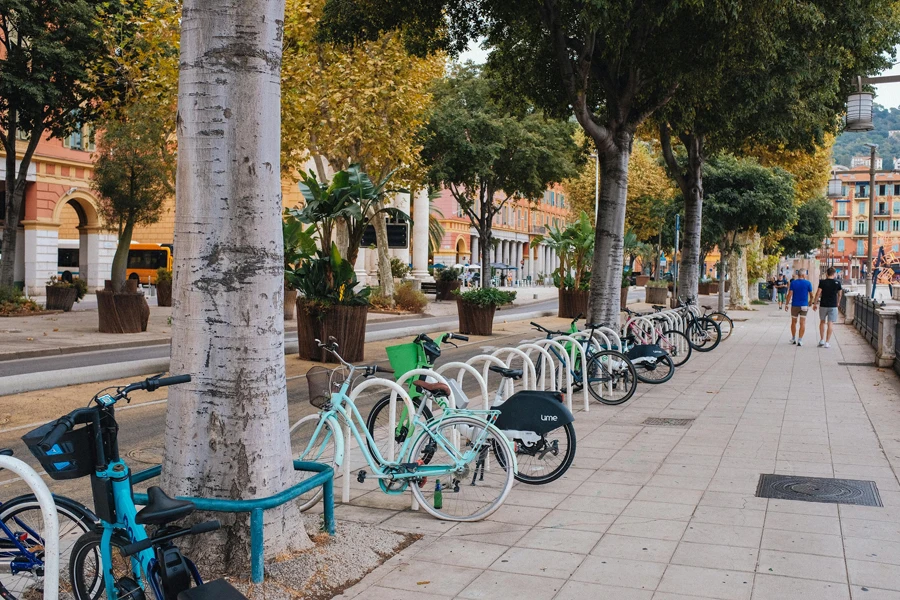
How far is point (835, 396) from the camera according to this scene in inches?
494

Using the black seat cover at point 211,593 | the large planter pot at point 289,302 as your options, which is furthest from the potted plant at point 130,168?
the black seat cover at point 211,593

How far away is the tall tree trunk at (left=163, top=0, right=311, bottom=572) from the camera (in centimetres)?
475

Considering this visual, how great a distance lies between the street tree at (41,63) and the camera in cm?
2542

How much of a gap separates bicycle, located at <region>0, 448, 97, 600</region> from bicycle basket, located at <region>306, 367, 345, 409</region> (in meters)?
2.34

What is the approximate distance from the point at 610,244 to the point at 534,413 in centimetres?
839

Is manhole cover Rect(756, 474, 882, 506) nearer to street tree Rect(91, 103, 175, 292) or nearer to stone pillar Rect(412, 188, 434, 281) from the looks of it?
street tree Rect(91, 103, 175, 292)

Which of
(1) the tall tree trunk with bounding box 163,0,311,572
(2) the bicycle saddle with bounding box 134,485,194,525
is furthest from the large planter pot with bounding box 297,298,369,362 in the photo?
(2) the bicycle saddle with bounding box 134,485,194,525

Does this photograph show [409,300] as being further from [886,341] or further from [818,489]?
[818,489]

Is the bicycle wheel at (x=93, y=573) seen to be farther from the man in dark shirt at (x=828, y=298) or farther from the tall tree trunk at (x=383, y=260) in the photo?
the tall tree trunk at (x=383, y=260)

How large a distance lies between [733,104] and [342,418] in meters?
14.3

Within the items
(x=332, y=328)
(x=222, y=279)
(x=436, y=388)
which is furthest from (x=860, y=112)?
(x=222, y=279)

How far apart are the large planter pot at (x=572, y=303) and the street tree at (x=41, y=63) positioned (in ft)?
53.7

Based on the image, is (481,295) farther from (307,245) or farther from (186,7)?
(186,7)

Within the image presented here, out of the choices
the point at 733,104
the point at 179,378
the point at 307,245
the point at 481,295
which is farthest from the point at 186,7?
the point at 481,295
